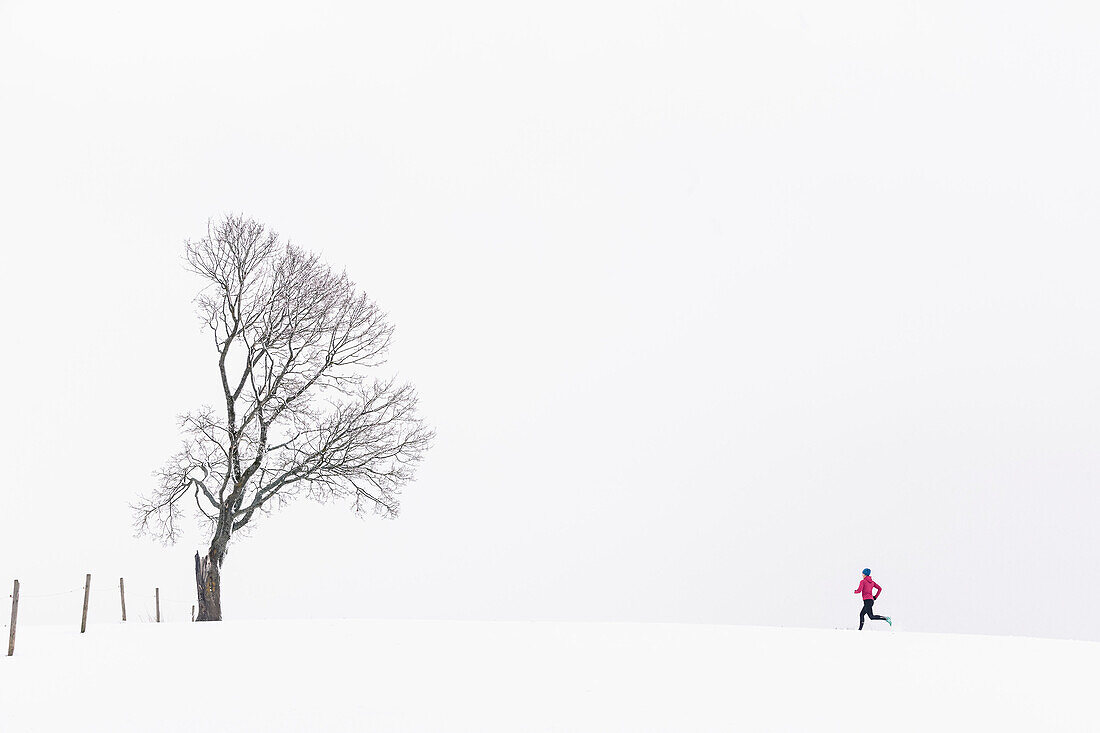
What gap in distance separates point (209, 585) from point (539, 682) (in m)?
16.1

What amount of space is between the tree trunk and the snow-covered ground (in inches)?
242

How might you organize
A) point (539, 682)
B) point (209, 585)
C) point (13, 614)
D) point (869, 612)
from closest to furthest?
1. point (539, 682)
2. point (13, 614)
3. point (869, 612)
4. point (209, 585)

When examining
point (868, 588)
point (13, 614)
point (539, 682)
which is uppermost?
point (13, 614)

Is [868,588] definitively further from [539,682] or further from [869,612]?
[539,682]

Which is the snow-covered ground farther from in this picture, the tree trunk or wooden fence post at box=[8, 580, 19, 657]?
the tree trunk

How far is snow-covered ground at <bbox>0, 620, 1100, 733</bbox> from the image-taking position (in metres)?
11.4

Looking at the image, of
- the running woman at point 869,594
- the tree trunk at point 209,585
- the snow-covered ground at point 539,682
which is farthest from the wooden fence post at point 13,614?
the running woman at point 869,594

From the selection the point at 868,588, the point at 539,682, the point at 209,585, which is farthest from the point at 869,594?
the point at 209,585

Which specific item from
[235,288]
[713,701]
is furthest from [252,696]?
[235,288]

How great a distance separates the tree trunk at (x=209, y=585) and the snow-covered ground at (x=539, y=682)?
6154mm

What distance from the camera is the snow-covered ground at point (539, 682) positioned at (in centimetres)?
1138

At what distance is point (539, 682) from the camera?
13.4 m

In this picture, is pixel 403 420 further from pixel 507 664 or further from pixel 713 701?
pixel 713 701

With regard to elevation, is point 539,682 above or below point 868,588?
below
